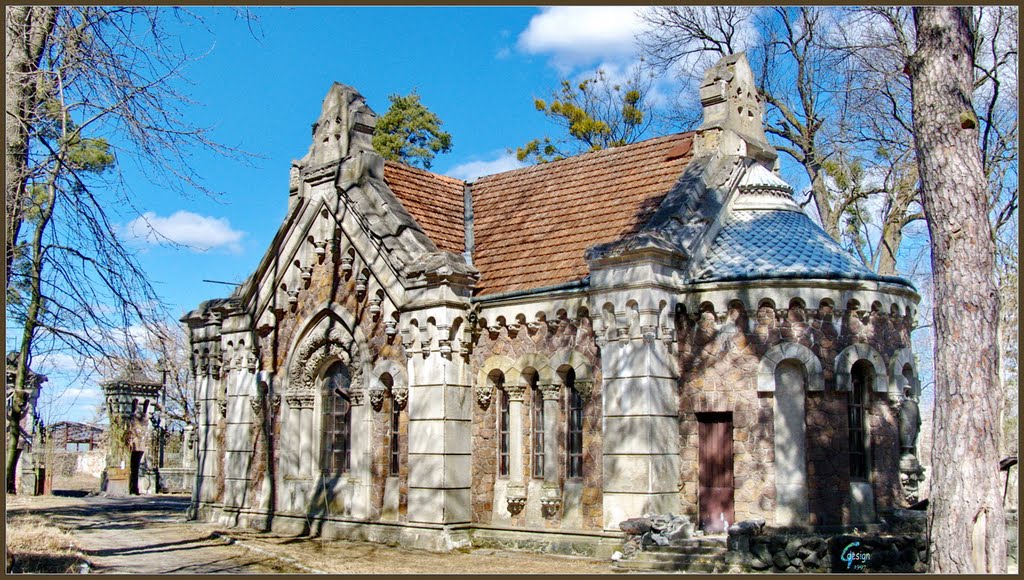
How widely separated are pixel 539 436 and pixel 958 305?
7864mm

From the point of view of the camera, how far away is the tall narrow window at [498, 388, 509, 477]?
56.9 ft

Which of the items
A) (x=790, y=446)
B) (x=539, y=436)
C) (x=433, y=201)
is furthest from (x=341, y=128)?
(x=790, y=446)

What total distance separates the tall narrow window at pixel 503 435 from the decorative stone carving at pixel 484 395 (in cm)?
20

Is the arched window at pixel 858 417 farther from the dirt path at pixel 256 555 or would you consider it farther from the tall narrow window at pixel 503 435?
the tall narrow window at pixel 503 435

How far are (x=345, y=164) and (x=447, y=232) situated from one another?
240 cm

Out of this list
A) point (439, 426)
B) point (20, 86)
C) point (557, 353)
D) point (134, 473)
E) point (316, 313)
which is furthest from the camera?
point (134, 473)

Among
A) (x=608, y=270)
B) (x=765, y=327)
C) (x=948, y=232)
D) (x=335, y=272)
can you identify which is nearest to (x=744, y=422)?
(x=765, y=327)

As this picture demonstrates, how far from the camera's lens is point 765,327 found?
601 inches

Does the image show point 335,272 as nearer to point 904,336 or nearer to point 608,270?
point 608,270

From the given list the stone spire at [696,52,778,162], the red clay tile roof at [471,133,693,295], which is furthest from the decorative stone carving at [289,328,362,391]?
the stone spire at [696,52,778,162]

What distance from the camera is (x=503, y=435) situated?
1739 centimetres

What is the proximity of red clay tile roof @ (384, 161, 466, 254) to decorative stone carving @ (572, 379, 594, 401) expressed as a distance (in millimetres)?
4703

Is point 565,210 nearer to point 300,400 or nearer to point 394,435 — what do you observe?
point 394,435

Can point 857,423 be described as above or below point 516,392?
below
